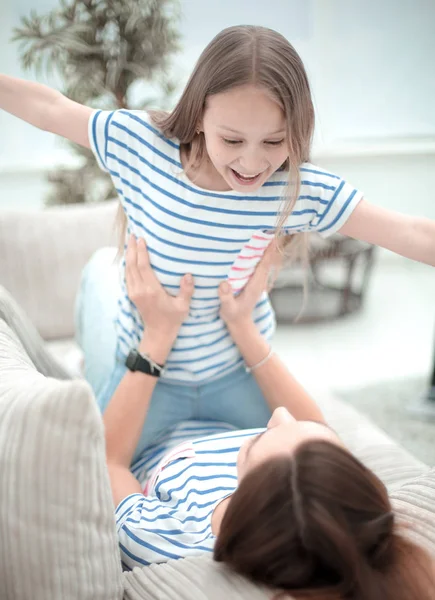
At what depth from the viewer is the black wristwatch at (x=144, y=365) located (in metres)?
1.27

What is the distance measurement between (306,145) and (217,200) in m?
0.19

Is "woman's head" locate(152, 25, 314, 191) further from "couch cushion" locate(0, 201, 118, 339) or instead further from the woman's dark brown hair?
"couch cushion" locate(0, 201, 118, 339)

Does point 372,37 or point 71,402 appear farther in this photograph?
point 372,37

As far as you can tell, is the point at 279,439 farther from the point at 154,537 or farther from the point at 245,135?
the point at 245,135

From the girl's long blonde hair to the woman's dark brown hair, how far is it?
1.72 feet

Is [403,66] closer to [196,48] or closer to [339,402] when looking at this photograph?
[196,48]

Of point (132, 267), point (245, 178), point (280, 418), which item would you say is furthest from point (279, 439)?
point (132, 267)

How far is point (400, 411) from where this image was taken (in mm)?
2312

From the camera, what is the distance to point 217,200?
1.14 metres

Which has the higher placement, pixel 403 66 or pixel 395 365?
pixel 403 66

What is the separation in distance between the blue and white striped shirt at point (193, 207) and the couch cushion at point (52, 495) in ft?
1.75

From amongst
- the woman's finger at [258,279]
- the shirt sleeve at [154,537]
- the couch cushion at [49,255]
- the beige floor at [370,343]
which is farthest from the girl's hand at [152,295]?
the beige floor at [370,343]

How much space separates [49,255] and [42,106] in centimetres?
86

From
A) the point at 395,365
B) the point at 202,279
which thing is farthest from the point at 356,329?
the point at 202,279
